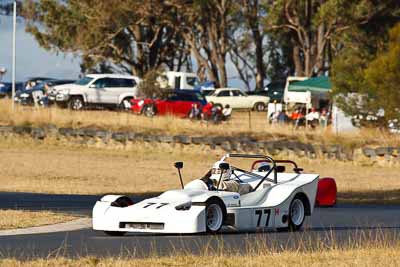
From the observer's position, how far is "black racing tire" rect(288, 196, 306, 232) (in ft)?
57.4

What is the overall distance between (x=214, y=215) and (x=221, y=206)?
0.57 feet

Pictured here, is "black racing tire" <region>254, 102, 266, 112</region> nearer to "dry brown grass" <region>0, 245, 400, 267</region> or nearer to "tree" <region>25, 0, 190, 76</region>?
"tree" <region>25, 0, 190, 76</region>

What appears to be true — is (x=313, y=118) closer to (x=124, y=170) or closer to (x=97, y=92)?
(x=97, y=92)

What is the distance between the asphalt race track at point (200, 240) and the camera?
1403 centimetres

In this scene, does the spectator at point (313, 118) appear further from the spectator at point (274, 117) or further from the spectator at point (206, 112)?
the spectator at point (206, 112)

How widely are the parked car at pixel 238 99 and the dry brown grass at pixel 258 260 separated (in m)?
54.8

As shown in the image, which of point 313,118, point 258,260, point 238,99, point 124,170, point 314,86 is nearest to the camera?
point 258,260

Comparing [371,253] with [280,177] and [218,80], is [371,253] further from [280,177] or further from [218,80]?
[218,80]

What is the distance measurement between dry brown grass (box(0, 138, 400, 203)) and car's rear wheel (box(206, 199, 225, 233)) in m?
11.2

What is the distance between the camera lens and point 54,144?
148ft

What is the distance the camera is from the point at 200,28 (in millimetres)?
76688

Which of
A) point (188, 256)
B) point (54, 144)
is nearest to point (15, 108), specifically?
point (54, 144)

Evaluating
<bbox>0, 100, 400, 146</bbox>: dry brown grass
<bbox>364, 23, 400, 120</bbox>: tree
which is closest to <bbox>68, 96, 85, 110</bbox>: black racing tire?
<bbox>0, 100, 400, 146</bbox>: dry brown grass

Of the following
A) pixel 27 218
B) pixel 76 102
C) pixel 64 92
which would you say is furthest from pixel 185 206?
pixel 76 102
